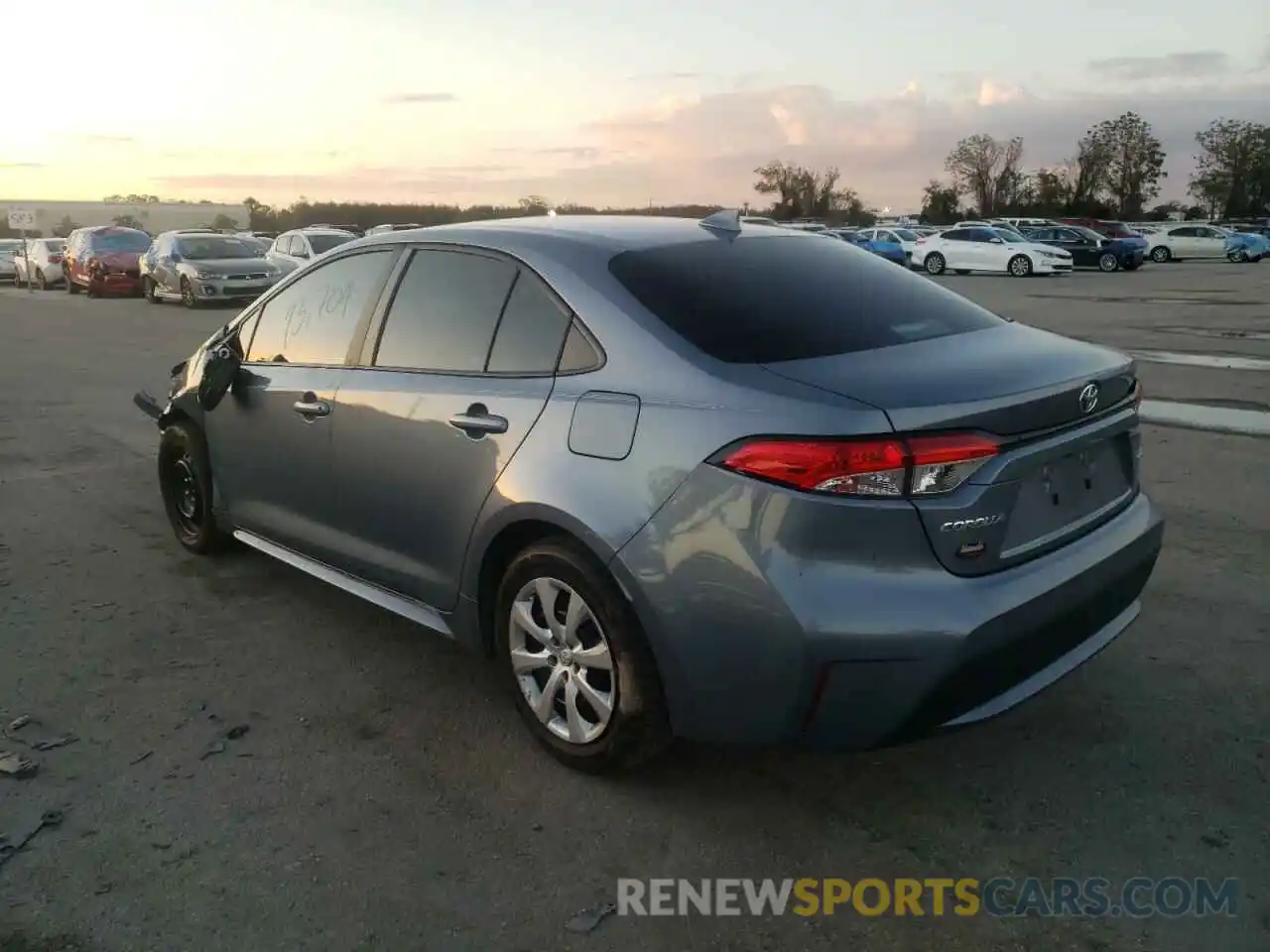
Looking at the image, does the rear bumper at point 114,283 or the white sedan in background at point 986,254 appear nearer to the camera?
the rear bumper at point 114,283

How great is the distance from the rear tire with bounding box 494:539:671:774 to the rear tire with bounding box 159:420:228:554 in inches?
94.2

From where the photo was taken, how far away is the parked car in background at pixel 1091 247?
3600 centimetres

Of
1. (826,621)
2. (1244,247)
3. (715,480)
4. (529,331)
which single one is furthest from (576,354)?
(1244,247)

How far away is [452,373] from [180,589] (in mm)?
2291

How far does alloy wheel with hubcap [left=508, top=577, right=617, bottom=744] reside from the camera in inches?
127

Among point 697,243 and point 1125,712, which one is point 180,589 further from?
point 1125,712

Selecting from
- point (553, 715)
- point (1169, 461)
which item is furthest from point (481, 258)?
point (1169, 461)

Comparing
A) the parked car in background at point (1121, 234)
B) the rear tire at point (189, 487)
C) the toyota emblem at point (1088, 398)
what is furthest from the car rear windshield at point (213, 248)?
the parked car in background at point (1121, 234)

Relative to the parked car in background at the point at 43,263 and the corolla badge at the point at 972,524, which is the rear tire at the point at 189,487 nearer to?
the corolla badge at the point at 972,524

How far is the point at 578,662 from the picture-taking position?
3.27 m

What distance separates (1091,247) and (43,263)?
34.1 m

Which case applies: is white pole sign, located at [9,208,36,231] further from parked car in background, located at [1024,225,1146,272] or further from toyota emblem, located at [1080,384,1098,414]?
toyota emblem, located at [1080,384,1098,414]

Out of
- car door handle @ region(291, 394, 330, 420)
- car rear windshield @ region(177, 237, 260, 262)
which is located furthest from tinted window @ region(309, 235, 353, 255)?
car door handle @ region(291, 394, 330, 420)

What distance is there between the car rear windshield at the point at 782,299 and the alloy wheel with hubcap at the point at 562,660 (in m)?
0.89
